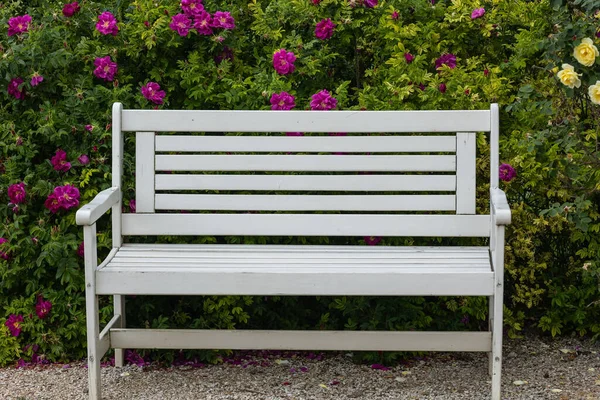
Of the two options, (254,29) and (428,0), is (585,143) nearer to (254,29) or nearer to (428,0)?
(428,0)

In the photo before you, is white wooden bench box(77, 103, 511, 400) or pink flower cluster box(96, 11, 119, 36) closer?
white wooden bench box(77, 103, 511, 400)

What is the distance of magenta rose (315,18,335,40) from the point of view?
4.32 metres

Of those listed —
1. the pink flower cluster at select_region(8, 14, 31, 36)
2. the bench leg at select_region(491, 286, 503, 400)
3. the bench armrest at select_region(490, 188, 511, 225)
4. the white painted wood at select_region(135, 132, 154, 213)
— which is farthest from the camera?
the pink flower cluster at select_region(8, 14, 31, 36)

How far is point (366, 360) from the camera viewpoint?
4.18m

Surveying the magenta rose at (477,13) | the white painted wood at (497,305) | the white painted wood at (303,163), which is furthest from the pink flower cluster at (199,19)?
the white painted wood at (497,305)

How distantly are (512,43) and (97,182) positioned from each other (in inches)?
80.5

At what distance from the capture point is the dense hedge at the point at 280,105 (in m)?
4.05

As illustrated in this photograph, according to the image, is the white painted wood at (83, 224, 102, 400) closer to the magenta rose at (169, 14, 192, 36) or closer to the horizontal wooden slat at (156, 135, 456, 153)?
the horizontal wooden slat at (156, 135, 456, 153)

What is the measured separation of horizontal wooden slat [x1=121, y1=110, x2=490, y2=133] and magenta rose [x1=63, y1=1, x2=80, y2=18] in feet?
2.34

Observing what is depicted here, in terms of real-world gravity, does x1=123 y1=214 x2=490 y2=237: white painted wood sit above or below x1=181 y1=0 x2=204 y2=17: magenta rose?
below

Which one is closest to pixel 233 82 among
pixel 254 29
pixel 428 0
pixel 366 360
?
pixel 254 29

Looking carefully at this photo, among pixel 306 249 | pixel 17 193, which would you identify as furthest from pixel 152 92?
pixel 306 249

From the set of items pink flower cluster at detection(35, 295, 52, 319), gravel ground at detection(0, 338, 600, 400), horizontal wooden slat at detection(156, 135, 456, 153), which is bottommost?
gravel ground at detection(0, 338, 600, 400)

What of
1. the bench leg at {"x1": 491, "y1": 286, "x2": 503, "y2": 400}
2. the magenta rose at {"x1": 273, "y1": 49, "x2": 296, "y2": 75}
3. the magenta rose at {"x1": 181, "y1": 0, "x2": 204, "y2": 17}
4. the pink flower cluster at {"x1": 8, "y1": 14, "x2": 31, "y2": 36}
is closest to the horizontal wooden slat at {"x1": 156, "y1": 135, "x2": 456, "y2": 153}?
the magenta rose at {"x1": 273, "y1": 49, "x2": 296, "y2": 75}
